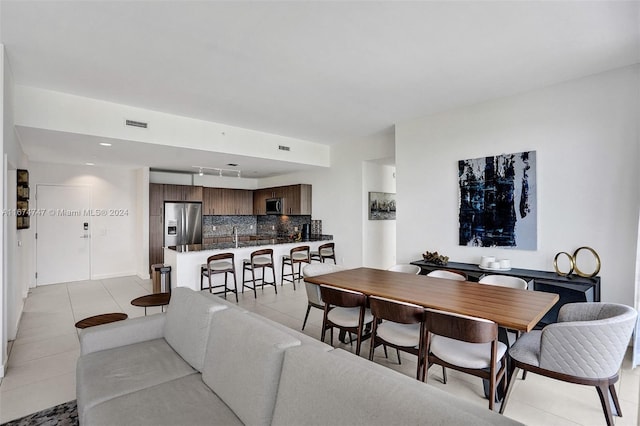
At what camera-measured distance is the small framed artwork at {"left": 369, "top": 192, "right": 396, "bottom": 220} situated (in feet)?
23.0

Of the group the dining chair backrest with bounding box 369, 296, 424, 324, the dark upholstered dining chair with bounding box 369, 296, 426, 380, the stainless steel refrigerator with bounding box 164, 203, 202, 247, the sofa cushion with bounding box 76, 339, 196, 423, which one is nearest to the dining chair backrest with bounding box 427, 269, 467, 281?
the dark upholstered dining chair with bounding box 369, 296, 426, 380

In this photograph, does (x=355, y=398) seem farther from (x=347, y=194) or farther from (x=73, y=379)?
(x=347, y=194)

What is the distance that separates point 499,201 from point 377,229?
3127 mm

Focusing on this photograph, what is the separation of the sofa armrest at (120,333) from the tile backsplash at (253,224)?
18.1 feet

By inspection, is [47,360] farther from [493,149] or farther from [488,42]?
[493,149]

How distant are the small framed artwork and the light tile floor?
2837 mm

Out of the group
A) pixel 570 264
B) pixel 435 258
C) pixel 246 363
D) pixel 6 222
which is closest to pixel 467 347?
pixel 246 363

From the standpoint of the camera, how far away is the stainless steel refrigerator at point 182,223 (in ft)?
24.5

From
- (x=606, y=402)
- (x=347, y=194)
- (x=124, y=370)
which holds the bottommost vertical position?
(x=606, y=402)

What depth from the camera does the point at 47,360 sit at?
10.5ft

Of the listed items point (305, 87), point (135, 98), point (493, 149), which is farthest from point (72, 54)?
point (493, 149)

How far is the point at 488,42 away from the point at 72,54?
3973 mm

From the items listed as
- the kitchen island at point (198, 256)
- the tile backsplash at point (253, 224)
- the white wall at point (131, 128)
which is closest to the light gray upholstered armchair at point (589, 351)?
the kitchen island at point (198, 256)

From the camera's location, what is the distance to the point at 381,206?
7309 millimetres
